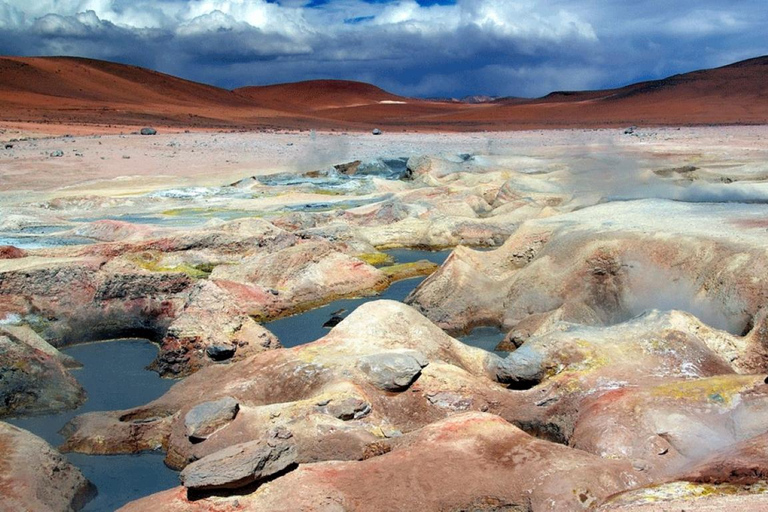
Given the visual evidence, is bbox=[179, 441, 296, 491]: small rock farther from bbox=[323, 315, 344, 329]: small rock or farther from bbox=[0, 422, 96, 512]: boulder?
bbox=[323, 315, 344, 329]: small rock

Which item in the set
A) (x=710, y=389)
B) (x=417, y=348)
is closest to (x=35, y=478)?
(x=417, y=348)

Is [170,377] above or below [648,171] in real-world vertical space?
below

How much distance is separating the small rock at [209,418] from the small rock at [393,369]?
111 centimetres

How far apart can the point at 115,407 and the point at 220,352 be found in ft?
3.84

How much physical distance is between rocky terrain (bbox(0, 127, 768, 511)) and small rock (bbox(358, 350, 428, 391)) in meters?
0.02

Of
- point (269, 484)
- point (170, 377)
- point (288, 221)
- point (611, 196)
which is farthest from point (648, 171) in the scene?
point (269, 484)

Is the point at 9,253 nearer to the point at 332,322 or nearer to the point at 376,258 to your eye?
the point at 332,322

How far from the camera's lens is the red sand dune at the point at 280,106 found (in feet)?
137

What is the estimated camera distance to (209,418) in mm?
6078

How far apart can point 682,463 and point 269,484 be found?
8.29ft

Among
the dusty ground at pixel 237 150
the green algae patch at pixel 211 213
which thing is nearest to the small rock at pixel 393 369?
the green algae patch at pixel 211 213

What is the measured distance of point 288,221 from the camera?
14.0m

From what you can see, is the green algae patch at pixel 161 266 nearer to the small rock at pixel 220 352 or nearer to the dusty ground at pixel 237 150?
the small rock at pixel 220 352

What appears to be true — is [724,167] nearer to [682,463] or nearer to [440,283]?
[440,283]
